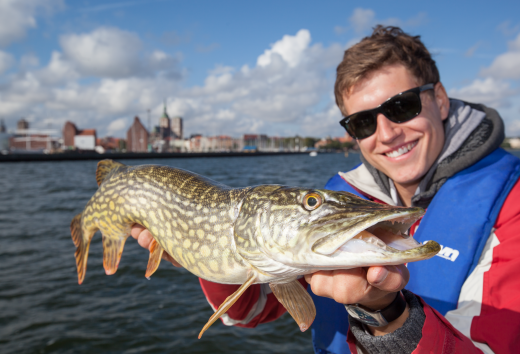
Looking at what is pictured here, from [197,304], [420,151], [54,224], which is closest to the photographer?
[420,151]

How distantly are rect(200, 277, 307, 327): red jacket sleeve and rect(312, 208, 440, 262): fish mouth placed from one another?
1.29 metres

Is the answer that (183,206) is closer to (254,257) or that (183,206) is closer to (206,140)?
(254,257)

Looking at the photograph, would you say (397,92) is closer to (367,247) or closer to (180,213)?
(367,247)

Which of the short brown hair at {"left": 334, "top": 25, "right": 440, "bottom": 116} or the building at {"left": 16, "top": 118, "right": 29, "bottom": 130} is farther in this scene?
the building at {"left": 16, "top": 118, "right": 29, "bottom": 130}

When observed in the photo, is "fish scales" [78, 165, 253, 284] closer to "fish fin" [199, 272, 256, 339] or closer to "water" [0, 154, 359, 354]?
"fish fin" [199, 272, 256, 339]

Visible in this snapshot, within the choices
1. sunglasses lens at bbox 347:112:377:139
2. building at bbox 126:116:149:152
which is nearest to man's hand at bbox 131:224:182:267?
sunglasses lens at bbox 347:112:377:139

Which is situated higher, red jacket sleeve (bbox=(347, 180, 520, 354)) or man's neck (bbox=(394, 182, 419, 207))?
man's neck (bbox=(394, 182, 419, 207))

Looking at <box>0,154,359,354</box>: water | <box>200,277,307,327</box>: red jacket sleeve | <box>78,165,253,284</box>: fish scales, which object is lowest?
<box>0,154,359,354</box>: water

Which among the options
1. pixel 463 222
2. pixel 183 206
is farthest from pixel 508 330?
pixel 183 206

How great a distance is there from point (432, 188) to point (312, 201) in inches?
52.4

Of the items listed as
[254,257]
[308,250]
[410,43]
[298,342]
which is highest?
[410,43]

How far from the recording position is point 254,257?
1.58 meters

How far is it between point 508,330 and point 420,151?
3.87ft

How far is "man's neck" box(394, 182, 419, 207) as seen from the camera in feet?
8.33
